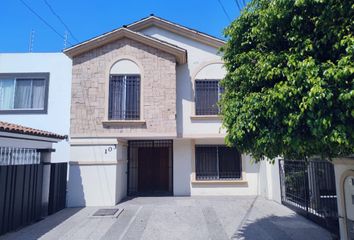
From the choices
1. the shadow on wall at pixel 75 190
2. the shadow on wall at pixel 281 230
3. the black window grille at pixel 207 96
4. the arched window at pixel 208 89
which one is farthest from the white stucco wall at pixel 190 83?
the shadow on wall at pixel 281 230

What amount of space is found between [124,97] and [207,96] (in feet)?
13.5

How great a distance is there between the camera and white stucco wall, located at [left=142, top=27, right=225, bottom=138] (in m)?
12.3

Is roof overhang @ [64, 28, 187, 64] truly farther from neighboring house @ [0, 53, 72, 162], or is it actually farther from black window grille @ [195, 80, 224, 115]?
black window grille @ [195, 80, 224, 115]

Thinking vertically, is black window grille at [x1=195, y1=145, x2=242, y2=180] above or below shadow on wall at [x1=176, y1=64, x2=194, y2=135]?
below

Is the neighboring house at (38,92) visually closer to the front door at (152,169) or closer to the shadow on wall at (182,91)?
the front door at (152,169)

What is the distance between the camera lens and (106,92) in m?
11.1

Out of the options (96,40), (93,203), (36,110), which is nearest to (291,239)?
(93,203)

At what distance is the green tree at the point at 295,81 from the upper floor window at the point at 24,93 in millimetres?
10455

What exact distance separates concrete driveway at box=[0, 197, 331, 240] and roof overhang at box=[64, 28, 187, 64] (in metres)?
6.76

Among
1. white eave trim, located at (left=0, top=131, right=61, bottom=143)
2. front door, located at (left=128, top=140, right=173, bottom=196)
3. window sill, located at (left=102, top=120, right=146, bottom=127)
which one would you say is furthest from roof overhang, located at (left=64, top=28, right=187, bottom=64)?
front door, located at (left=128, top=140, right=173, bottom=196)

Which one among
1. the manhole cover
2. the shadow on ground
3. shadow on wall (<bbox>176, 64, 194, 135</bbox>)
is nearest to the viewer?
the shadow on ground

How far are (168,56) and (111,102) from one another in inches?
131

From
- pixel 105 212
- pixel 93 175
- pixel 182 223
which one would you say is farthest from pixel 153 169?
pixel 182 223

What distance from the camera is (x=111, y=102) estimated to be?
1120 cm
